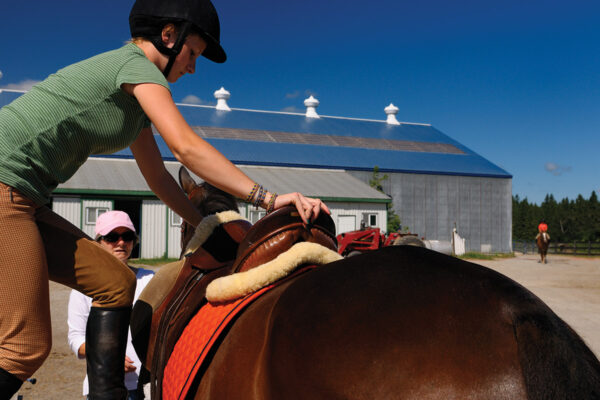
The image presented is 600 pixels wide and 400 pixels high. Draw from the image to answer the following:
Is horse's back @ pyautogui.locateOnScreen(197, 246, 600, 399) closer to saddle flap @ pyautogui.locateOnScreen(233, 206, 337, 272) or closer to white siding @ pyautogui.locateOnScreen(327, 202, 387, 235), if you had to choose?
saddle flap @ pyautogui.locateOnScreen(233, 206, 337, 272)

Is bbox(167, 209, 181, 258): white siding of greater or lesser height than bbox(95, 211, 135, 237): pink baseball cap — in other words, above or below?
below

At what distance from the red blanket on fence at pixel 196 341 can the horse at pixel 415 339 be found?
0.27 meters

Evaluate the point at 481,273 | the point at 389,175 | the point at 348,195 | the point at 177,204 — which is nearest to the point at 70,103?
the point at 177,204

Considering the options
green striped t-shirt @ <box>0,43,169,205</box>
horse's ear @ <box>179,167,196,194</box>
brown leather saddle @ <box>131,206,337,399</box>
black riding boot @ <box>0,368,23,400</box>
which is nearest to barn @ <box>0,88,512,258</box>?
horse's ear @ <box>179,167,196,194</box>

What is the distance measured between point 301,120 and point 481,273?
109 feet

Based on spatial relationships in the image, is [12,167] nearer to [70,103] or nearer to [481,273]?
[70,103]

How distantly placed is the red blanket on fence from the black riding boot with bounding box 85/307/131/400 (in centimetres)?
21

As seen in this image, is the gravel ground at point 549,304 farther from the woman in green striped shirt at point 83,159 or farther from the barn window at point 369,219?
the barn window at point 369,219

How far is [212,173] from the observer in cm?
163

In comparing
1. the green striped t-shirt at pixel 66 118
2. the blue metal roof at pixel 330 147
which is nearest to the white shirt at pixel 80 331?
the green striped t-shirt at pixel 66 118

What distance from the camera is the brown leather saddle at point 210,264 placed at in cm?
180

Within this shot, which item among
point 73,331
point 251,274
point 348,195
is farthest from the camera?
point 348,195

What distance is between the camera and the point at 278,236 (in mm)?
1793

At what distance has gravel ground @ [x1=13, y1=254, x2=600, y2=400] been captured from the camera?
4836mm
